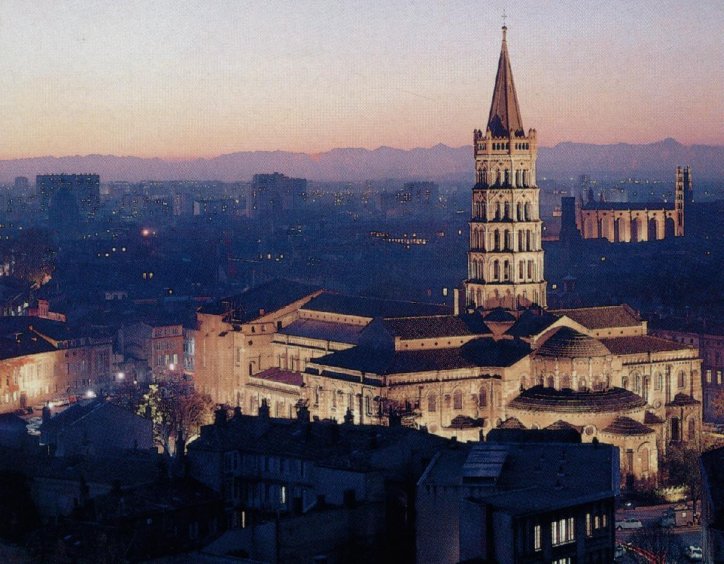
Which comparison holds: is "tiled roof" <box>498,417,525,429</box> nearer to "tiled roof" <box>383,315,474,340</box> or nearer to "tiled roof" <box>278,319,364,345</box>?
"tiled roof" <box>383,315,474,340</box>

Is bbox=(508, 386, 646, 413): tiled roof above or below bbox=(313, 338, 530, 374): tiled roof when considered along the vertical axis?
below

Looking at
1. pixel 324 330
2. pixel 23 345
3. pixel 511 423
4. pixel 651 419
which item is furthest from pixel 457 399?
pixel 23 345

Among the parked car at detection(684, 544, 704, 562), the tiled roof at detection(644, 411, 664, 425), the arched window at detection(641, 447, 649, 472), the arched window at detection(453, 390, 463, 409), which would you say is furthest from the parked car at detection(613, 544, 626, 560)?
the arched window at detection(453, 390, 463, 409)

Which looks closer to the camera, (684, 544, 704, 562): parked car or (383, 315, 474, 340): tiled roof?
(684, 544, 704, 562): parked car

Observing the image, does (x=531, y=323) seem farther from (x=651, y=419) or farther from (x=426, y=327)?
(x=651, y=419)

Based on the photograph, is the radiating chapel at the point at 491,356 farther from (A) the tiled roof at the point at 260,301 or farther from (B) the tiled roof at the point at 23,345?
(B) the tiled roof at the point at 23,345
